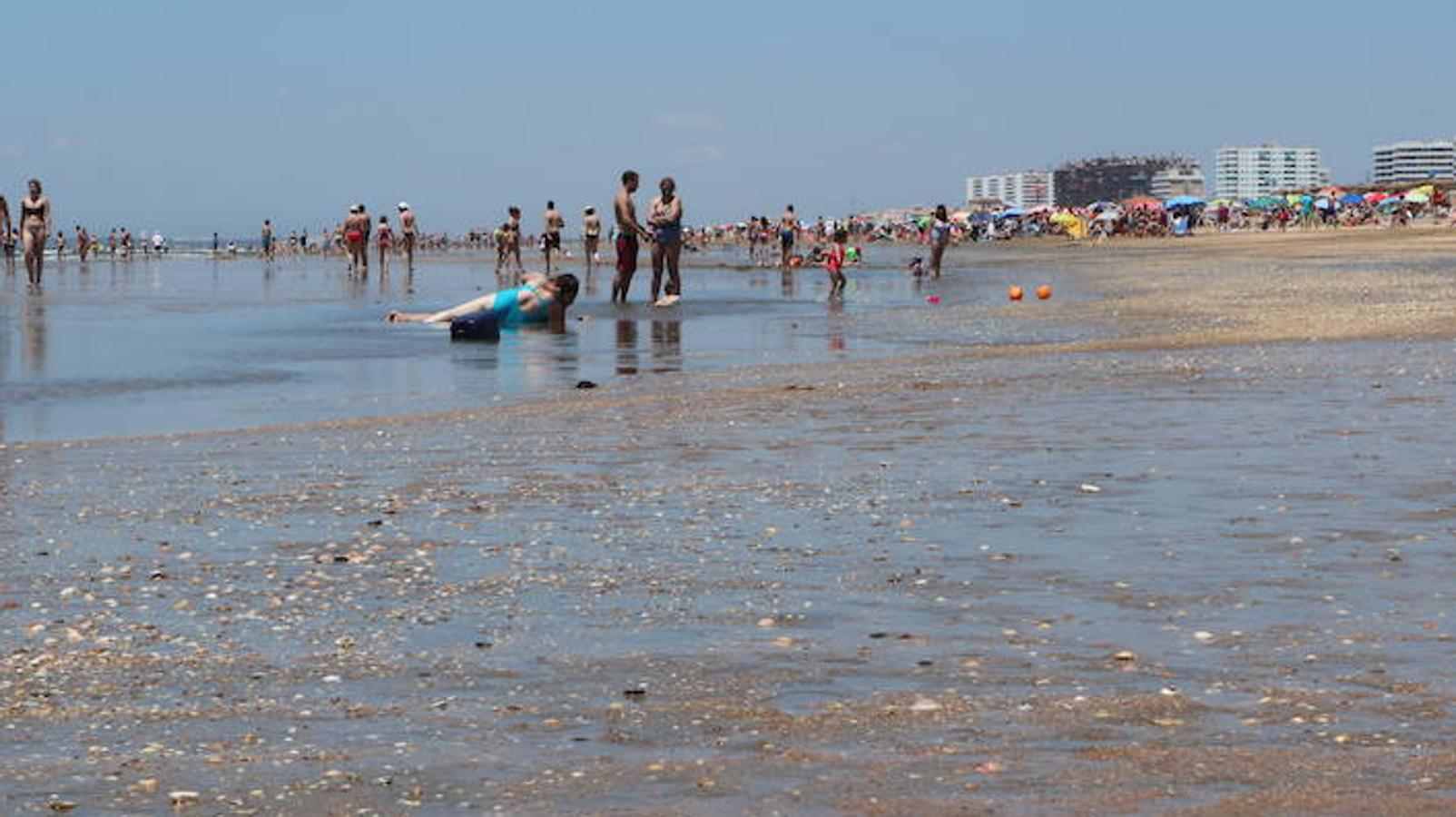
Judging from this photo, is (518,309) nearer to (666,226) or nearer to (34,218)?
(666,226)

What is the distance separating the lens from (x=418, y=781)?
454 cm

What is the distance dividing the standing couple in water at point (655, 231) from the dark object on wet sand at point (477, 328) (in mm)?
5583

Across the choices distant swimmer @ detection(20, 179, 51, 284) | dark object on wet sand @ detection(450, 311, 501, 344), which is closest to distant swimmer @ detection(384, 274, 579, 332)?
dark object on wet sand @ detection(450, 311, 501, 344)

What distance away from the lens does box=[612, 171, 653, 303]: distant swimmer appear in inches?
1061

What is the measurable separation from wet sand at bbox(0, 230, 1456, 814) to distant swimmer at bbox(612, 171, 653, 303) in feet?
47.3

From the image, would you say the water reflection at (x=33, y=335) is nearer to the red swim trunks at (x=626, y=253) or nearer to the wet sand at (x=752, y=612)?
the wet sand at (x=752, y=612)

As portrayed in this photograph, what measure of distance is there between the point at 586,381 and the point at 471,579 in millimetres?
8583

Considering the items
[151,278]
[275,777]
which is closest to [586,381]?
[275,777]

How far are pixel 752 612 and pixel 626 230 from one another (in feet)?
69.6

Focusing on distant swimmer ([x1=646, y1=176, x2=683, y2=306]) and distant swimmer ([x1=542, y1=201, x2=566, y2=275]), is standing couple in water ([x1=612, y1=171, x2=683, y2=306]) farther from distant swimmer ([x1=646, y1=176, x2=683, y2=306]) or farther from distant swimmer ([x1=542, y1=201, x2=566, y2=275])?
distant swimmer ([x1=542, y1=201, x2=566, y2=275])

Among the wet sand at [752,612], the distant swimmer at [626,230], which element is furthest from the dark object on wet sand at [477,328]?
the wet sand at [752,612]

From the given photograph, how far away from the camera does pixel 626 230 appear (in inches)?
1078

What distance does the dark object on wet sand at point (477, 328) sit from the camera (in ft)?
70.1

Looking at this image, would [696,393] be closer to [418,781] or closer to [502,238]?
[418,781]
